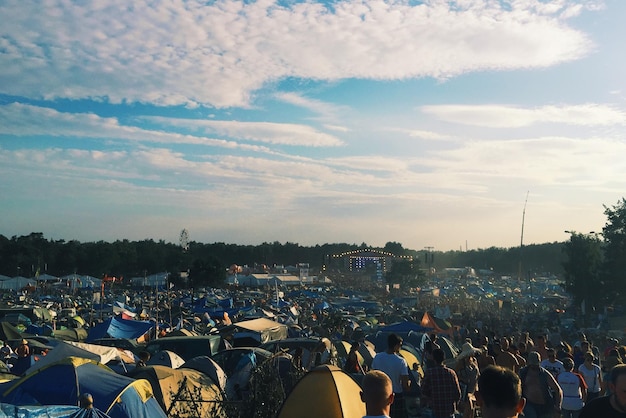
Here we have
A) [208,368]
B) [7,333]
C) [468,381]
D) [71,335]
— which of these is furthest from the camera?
[71,335]

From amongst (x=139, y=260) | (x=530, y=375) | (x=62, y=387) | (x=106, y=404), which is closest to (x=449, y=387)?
(x=530, y=375)

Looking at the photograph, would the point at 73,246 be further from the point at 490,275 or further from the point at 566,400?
the point at 566,400

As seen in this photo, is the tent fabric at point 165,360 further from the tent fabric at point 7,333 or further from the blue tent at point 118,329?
the tent fabric at point 7,333

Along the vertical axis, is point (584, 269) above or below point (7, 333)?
above

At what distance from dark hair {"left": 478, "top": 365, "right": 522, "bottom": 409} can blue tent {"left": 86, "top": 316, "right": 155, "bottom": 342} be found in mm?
19173

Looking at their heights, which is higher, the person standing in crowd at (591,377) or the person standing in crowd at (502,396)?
the person standing in crowd at (502,396)

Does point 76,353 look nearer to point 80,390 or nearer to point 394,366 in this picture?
point 80,390

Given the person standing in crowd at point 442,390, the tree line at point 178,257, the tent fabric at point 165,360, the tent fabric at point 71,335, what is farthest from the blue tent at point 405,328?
the tree line at point 178,257

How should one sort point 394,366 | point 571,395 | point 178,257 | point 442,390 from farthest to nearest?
point 178,257 → point 571,395 → point 394,366 → point 442,390

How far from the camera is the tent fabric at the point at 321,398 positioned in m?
6.80

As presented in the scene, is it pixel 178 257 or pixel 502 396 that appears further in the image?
pixel 178 257

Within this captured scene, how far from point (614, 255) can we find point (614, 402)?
35583mm

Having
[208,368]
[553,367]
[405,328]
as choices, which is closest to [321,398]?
[553,367]

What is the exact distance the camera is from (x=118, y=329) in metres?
21.1
